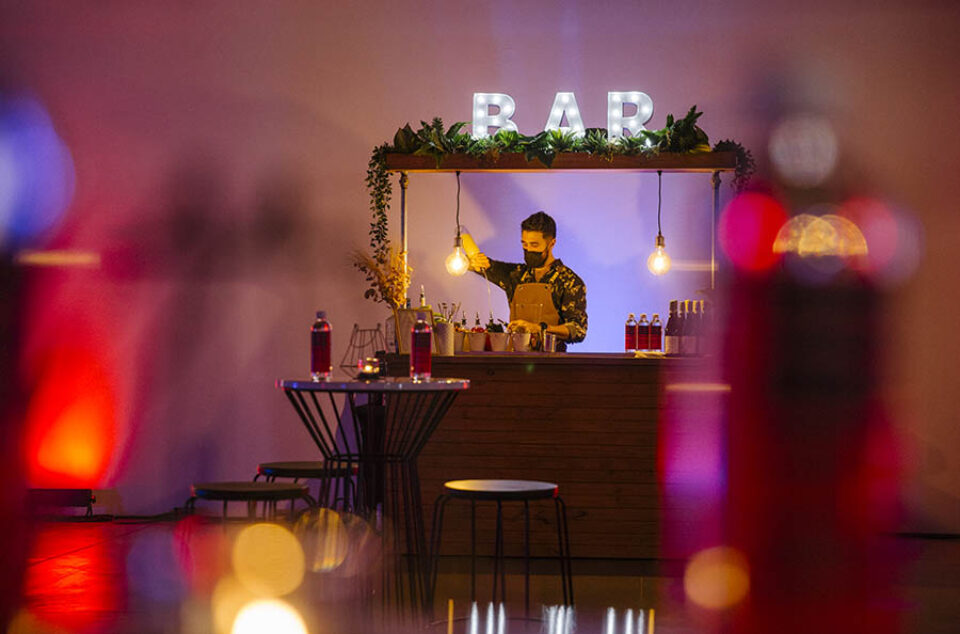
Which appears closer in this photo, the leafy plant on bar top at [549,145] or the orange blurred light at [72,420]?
the leafy plant on bar top at [549,145]

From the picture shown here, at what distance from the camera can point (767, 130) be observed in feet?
26.6

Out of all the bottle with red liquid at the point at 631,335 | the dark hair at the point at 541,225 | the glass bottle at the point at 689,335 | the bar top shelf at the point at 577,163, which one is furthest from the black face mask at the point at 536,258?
the glass bottle at the point at 689,335

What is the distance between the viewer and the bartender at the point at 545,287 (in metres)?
7.31

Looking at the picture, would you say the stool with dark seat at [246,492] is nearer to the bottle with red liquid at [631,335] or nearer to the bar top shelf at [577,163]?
the bar top shelf at [577,163]

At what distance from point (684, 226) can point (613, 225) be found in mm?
540

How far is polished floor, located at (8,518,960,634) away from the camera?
4617 millimetres

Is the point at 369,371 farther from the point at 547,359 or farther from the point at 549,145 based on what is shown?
the point at 549,145

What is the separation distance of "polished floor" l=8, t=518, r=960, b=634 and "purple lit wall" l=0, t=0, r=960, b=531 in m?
1.44

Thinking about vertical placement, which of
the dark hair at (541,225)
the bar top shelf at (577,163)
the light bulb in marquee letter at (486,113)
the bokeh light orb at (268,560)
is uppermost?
the light bulb in marquee letter at (486,113)

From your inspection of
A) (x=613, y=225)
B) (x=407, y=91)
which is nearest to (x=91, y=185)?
(x=407, y=91)

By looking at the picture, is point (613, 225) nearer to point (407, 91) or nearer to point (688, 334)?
point (407, 91)

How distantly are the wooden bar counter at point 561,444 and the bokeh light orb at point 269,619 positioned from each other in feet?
4.07

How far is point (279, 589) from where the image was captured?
5477 millimetres

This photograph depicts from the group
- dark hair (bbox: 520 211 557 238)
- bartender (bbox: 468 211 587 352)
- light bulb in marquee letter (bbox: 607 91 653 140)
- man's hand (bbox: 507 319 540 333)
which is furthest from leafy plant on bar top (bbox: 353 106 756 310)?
dark hair (bbox: 520 211 557 238)
